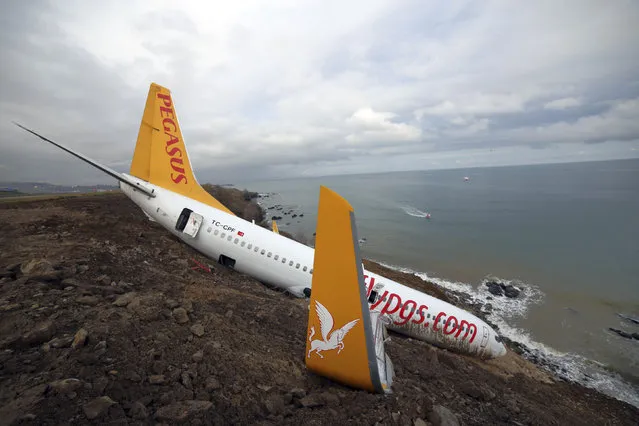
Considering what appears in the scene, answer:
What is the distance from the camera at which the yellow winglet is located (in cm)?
593

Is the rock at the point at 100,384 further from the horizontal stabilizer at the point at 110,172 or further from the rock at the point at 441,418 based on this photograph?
the horizontal stabilizer at the point at 110,172

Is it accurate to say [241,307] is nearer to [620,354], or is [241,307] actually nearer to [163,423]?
[163,423]

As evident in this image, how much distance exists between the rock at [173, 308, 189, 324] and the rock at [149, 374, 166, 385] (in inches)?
102

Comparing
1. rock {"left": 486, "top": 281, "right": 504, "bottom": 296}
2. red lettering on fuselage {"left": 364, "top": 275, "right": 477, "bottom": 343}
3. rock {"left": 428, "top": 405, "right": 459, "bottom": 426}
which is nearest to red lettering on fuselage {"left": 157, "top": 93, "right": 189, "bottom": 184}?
red lettering on fuselage {"left": 364, "top": 275, "right": 477, "bottom": 343}

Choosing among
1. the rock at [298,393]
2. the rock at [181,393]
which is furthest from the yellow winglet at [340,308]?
the rock at [181,393]

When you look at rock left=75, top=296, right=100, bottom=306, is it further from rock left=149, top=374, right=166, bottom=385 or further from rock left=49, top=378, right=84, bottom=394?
rock left=149, top=374, right=166, bottom=385

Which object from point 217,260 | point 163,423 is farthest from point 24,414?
point 217,260

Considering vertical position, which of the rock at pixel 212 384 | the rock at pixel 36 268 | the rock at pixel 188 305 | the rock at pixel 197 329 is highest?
Result: the rock at pixel 36 268

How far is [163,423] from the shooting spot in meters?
5.00

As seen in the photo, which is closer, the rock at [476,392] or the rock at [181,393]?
the rock at [181,393]

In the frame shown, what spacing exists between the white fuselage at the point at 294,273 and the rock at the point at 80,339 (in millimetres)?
10797

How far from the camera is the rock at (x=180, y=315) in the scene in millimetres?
8625

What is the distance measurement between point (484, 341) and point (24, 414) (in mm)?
21424

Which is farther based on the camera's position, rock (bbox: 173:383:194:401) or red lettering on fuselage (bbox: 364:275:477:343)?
red lettering on fuselage (bbox: 364:275:477:343)
